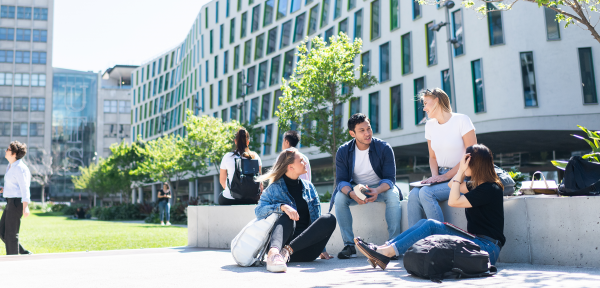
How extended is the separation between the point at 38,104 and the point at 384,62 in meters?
67.4

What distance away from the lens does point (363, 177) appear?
6.01 meters

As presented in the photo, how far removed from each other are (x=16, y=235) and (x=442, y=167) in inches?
243

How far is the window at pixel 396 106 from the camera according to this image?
26344 mm

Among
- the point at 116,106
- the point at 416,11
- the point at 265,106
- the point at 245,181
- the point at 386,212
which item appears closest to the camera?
the point at 386,212

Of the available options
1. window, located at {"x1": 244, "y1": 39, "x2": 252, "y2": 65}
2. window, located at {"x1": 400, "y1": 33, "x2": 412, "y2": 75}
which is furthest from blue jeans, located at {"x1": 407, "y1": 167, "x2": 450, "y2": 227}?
window, located at {"x1": 244, "y1": 39, "x2": 252, "y2": 65}

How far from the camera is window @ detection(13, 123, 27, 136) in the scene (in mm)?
76000

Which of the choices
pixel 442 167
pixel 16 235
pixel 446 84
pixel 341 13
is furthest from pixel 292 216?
pixel 341 13

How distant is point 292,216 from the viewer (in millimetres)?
4996

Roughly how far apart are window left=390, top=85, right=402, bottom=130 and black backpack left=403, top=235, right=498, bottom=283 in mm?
22359

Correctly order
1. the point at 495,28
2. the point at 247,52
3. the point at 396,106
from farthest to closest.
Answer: the point at 247,52, the point at 396,106, the point at 495,28

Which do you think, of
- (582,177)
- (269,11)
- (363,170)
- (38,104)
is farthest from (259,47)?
(38,104)

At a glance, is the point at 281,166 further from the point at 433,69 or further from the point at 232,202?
the point at 433,69

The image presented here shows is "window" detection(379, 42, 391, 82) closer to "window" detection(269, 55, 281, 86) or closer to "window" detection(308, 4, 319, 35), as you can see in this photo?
"window" detection(308, 4, 319, 35)

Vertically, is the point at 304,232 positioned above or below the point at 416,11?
below
